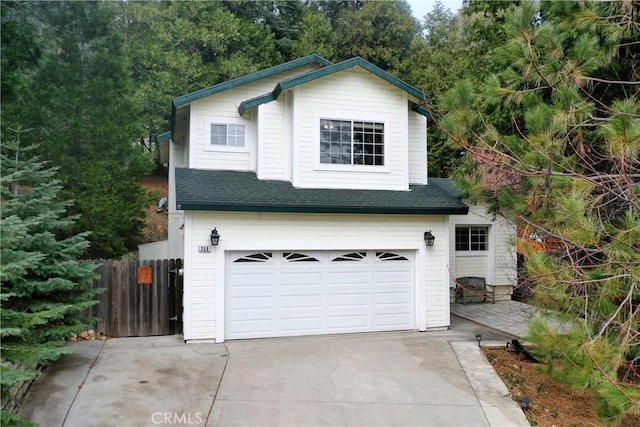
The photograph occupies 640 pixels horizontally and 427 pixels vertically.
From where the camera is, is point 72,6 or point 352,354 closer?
point 352,354

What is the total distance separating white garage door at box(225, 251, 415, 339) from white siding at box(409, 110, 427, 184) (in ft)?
7.26

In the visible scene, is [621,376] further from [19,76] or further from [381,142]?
[19,76]

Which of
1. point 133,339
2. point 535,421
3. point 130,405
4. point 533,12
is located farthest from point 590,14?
point 133,339

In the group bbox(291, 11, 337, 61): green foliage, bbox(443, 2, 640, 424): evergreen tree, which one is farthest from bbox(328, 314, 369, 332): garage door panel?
bbox(291, 11, 337, 61): green foliage

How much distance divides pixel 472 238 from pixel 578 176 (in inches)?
361

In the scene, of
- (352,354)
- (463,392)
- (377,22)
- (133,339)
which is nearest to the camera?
(463,392)

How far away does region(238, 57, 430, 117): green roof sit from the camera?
30.9 ft

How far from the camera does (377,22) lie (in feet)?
80.1

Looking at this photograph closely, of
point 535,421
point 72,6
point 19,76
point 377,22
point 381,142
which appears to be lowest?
point 535,421

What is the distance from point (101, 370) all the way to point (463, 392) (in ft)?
18.0

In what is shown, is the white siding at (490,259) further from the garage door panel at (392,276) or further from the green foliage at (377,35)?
the green foliage at (377,35)

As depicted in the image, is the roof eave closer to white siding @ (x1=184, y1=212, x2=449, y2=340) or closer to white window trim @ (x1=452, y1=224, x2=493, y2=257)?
white siding @ (x1=184, y1=212, x2=449, y2=340)

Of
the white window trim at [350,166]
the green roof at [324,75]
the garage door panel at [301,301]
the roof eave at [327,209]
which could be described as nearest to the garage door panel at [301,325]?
the garage door panel at [301,301]

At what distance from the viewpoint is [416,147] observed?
10.9 meters
